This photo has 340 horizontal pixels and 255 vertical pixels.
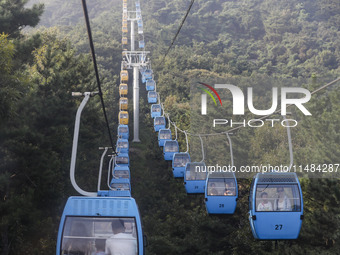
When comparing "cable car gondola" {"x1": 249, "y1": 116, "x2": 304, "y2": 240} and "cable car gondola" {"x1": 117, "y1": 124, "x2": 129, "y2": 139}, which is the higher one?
"cable car gondola" {"x1": 117, "y1": 124, "x2": 129, "y2": 139}

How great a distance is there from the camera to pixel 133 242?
8.70 m

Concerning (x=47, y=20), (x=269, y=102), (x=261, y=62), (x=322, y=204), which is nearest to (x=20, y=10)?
(x=322, y=204)

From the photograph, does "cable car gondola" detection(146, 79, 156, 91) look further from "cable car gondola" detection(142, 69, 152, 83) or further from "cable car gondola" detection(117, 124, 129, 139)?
"cable car gondola" detection(117, 124, 129, 139)

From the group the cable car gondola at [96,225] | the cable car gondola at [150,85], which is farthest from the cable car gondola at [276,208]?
the cable car gondola at [150,85]

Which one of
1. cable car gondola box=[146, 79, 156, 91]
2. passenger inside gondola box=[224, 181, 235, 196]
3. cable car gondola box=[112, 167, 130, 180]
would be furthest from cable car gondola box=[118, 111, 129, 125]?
passenger inside gondola box=[224, 181, 235, 196]

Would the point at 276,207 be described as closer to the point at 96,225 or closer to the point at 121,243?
the point at 121,243

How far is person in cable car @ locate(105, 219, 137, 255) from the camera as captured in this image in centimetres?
866

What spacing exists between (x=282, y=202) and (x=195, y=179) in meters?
7.47

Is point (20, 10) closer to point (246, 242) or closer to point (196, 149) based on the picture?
point (246, 242)

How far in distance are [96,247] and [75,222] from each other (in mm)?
647

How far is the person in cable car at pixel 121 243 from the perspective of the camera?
866 cm

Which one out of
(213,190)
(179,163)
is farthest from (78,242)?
(179,163)

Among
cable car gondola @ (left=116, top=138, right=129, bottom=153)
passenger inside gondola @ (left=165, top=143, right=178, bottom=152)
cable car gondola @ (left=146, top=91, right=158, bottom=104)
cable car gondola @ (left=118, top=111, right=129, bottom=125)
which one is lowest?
passenger inside gondola @ (left=165, top=143, right=178, bottom=152)

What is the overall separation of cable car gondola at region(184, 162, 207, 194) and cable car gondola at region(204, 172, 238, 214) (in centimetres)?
352
